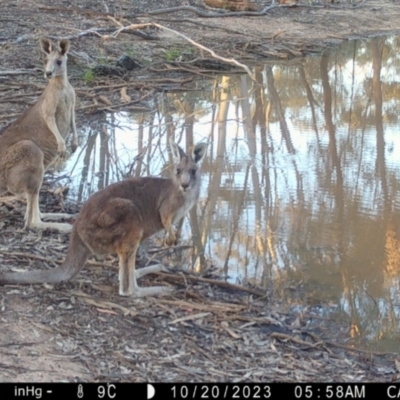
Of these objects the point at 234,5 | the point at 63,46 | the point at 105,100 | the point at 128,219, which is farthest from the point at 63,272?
the point at 234,5

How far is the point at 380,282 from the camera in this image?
5.60m

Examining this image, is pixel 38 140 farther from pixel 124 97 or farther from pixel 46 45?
pixel 124 97

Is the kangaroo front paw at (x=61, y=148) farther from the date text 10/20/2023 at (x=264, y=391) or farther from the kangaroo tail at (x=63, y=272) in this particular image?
the date text 10/20/2023 at (x=264, y=391)

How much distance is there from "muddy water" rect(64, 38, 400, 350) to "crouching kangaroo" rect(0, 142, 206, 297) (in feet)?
3.26

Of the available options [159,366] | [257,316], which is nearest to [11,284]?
[159,366]

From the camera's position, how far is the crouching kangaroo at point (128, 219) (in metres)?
4.57

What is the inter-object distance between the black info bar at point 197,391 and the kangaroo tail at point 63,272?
1.09m

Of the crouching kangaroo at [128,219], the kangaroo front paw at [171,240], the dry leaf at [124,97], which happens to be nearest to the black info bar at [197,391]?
the crouching kangaroo at [128,219]

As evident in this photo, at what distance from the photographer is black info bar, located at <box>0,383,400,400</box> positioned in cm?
355

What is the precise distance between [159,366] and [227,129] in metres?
6.01

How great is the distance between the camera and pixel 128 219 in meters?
4.57

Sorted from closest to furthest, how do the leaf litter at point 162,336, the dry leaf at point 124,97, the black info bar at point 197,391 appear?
the black info bar at point 197,391 < the leaf litter at point 162,336 < the dry leaf at point 124,97

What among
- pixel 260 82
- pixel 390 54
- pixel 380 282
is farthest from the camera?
pixel 390 54

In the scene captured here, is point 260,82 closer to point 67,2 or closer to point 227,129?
point 227,129
